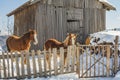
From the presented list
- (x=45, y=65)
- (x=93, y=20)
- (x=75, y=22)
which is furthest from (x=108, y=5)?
(x=45, y=65)

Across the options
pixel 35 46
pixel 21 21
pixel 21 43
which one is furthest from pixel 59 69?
pixel 21 21

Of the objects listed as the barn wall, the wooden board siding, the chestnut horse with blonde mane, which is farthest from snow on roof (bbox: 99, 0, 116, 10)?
the chestnut horse with blonde mane

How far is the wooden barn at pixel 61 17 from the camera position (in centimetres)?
2017

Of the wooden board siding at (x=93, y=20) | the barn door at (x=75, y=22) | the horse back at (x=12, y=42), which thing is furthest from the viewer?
the wooden board siding at (x=93, y=20)

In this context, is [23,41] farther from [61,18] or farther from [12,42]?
[61,18]

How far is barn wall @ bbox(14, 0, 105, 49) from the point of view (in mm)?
20188

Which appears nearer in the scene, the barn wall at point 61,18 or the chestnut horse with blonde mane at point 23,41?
the chestnut horse with blonde mane at point 23,41

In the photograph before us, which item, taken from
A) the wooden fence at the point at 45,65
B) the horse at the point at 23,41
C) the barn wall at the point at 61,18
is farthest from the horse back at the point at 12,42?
the barn wall at the point at 61,18

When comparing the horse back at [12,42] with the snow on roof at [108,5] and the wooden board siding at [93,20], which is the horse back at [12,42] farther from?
the snow on roof at [108,5]

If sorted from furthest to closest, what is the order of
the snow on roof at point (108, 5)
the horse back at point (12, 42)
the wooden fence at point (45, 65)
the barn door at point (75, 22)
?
the snow on roof at point (108, 5) → the barn door at point (75, 22) → the horse back at point (12, 42) → the wooden fence at point (45, 65)

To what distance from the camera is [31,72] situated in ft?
39.8

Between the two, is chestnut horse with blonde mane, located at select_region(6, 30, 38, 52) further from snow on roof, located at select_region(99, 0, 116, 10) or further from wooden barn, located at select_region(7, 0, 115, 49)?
snow on roof, located at select_region(99, 0, 116, 10)

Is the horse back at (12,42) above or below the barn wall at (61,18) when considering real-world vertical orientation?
below

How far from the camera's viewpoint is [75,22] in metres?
22.0
